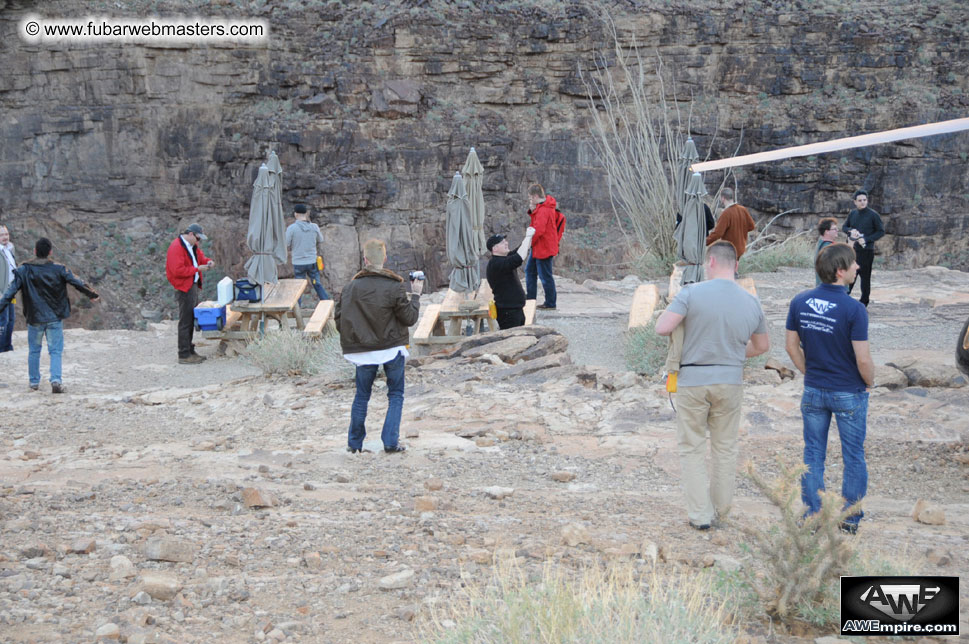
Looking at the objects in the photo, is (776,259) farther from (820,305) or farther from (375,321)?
(820,305)

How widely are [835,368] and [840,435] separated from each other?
0.38 meters

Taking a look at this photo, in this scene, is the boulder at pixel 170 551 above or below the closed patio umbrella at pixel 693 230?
below

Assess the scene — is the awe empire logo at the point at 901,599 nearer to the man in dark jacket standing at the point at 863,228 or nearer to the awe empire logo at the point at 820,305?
the awe empire logo at the point at 820,305

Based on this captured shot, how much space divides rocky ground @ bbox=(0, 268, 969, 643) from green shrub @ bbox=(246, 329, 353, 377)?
34cm

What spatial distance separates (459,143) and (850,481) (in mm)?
23256

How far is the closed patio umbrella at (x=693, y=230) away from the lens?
11.0 metres

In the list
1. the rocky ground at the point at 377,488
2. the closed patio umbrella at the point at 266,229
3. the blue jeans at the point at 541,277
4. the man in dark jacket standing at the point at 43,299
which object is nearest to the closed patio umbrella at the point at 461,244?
the blue jeans at the point at 541,277

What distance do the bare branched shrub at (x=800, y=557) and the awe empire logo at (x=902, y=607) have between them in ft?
0.42

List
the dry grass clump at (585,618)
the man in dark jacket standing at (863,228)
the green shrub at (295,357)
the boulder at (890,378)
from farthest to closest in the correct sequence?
1. the man in dark jacket standing at (863,228)
2. the green shrub at (295,357)
3. the boulder at (890,378)
4. the dry grass clump at (585,618)

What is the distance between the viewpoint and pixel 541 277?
12672 millimetres

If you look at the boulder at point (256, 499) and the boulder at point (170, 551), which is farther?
the boulder at point (256, 499)

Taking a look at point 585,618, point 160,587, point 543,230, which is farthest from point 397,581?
point 543,230

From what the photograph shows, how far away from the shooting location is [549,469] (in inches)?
251

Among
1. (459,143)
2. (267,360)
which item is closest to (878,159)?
(459,143)
